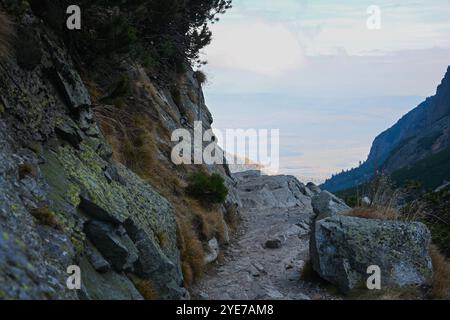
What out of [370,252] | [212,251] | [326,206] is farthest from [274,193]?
[370,252]

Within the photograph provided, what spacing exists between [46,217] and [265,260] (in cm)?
833

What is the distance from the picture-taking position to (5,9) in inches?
317

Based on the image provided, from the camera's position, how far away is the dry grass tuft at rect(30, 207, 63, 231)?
6125 millimetres

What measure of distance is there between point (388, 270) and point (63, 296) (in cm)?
690

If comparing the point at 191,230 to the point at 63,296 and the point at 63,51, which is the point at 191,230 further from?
the point at 63,296

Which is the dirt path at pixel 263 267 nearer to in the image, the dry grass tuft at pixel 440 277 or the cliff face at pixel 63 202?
the cliff face at pixel 63 202

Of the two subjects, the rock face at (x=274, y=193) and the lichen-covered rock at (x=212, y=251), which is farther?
the rock face at (x=274, y=193)

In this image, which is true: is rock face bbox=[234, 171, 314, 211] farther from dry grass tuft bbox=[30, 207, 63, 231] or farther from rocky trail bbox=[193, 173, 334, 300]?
dry grass tuft bbox=[30, 207, 63, 231]

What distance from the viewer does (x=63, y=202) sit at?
6.91 meters

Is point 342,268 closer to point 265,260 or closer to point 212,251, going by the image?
point 265,260

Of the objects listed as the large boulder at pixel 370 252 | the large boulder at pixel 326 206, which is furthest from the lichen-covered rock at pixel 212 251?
the large boulder at pixel 326 206

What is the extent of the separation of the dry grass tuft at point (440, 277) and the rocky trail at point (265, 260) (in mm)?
2086

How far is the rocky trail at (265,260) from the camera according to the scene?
34.0ft
